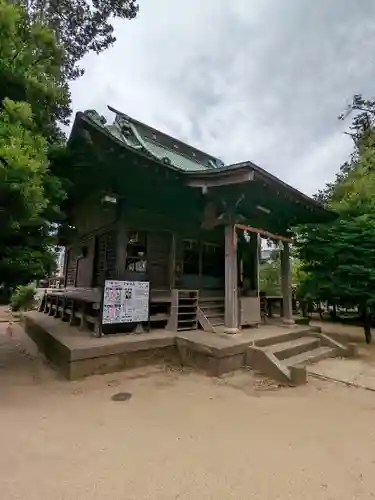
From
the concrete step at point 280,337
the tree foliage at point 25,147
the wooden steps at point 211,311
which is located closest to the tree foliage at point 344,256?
the concrete step at point 280,337

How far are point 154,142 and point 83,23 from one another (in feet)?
12.0

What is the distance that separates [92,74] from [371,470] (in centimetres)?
1156

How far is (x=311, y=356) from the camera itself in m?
5.73

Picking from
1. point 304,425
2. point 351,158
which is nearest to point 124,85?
point 351,158

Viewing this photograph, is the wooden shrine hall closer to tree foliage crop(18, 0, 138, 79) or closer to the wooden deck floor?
the wooden deck floor

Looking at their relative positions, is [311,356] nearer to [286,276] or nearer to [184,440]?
[286,276]

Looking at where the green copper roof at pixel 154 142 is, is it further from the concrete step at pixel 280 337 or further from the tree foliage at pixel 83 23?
the concrete step at pixel 280 337

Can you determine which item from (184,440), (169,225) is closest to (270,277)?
(169,225)

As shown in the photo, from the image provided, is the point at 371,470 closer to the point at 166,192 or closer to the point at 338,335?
the point at 166,192

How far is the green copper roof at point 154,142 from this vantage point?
8.22 metres

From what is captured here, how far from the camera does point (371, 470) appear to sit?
2.29 meters

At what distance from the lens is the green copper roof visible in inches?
323

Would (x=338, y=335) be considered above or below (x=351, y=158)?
below

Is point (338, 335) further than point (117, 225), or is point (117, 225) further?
point (338, 335)
